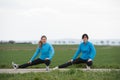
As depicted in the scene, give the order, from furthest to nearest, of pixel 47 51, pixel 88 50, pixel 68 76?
pixel 47 51
pixel 88 50
pixel 68 76

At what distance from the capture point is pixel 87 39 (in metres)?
13.2

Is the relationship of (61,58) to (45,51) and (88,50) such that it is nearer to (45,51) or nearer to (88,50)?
(45,51)

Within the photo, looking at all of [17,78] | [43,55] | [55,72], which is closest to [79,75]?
[55,72]

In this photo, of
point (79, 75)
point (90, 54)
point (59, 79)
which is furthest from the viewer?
point (90, 54)

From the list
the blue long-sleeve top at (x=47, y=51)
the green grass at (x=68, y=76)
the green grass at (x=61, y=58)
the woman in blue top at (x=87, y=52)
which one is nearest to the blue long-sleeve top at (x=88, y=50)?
the woman in blue top at (x=87, y=52)

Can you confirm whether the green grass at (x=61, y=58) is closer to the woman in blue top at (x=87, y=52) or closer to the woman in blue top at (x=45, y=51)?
the woman in blue top at (x=87, y=52)

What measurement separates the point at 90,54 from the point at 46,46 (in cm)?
169

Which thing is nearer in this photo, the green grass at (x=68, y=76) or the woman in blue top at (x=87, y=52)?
the green grass at (x=68, y=76)

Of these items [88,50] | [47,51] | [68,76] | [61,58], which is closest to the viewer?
[68,76]

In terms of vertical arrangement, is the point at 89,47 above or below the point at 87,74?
above

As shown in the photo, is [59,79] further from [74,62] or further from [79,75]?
[74,62]

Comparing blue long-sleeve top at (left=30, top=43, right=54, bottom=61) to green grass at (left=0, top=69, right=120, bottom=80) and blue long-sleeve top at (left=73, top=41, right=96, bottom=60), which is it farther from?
green grass at (left=0, top=69, right=120, bottom=80)

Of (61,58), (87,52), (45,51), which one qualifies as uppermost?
(45,51)

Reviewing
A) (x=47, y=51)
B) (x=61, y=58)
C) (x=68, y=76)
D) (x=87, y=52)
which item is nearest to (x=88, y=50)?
(x=87, y=52)
